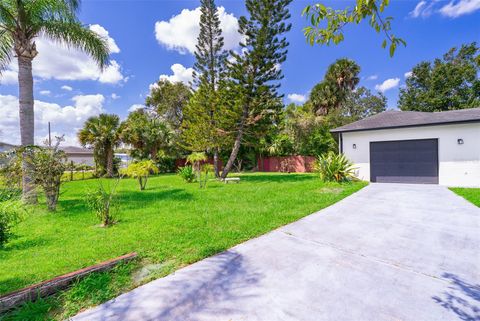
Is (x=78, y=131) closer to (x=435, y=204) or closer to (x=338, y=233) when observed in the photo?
(x=338, y=233)

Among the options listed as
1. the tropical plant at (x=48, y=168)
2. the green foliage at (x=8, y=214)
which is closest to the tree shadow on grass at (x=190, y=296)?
the green foliage at (x=8, y=214)

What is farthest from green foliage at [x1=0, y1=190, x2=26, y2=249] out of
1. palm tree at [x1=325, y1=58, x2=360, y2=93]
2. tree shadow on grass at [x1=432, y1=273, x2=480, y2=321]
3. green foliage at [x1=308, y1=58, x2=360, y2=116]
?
palm tree at [x1=325, y1=58, x2=360, y2=93]

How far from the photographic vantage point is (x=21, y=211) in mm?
2641

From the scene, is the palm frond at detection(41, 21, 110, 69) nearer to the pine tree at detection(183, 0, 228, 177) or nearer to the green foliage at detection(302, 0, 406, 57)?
the pine tree at detection(183, 0, 228, 177)

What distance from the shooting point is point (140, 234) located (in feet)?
13.6

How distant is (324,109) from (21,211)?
24.3m

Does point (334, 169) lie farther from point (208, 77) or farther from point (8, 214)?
point (8, 214)

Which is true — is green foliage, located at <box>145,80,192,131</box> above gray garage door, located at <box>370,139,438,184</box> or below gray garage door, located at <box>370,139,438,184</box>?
above

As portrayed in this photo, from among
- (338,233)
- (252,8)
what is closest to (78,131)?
(252,8)

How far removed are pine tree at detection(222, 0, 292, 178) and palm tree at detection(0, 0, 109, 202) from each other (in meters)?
7.50

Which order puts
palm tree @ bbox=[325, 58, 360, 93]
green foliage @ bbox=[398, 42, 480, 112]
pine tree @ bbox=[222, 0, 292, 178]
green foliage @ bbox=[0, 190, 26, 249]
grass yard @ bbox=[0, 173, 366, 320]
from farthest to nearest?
green foliage @ bbox=[398, 42, 480, 112] < palm tree @ bbox=[325, 58, 360, 93] < pine tree @ bbox=[222, 0, 292, 178] < grass yard @ bbox=[0, 173, 366, 320] < green foliage @ bbox=[0, 190, 26, 249]

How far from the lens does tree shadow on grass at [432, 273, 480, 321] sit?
200 centimetres

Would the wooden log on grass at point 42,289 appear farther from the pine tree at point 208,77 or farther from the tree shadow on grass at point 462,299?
the pine tree at point 208,77

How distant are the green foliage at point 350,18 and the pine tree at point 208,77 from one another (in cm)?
1221
